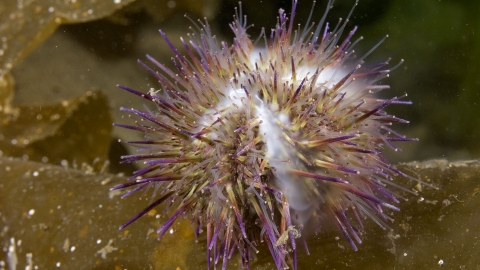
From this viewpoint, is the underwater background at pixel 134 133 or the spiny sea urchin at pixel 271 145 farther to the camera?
the underwater background at pixel 134 133

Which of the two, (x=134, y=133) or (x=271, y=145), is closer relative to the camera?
(x=271, y=145)

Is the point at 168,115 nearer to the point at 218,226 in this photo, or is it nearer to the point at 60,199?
the point at 218,226

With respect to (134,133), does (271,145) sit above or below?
below

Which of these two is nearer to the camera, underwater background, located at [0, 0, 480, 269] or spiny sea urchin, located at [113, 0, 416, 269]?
spiny sea urchin, located at [113, 0, 416, 269]
